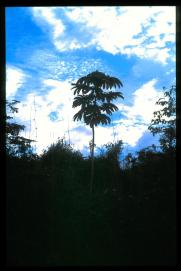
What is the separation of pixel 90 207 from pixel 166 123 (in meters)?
0.70

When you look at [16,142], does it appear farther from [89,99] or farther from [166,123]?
[166,123]

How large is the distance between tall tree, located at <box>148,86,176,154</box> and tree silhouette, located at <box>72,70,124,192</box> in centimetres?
26

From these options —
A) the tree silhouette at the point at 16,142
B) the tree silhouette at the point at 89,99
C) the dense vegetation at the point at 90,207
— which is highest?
the tree silhouette at the point at 89,99

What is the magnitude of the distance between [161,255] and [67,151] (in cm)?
85

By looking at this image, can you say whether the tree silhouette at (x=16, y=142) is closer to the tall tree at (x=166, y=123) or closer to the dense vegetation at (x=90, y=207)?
the dense vegetation at (x=90, y=207)

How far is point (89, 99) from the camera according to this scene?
6.93 ft

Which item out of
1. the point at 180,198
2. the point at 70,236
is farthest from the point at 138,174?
the point at 180,198

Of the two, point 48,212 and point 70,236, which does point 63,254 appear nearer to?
point 70,236

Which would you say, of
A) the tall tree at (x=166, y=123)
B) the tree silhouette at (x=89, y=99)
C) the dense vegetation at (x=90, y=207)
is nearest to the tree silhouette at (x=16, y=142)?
the dense vegetation at (x=90, y=207)

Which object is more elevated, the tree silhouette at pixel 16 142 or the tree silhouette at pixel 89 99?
the tree silhouette at pixel 89 99

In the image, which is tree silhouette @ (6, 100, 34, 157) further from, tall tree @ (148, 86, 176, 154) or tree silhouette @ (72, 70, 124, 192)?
tall tree @ (148, 86, 176, 154)

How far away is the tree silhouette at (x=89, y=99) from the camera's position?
79.7 inches

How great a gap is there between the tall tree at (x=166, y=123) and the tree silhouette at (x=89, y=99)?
10.1 inches

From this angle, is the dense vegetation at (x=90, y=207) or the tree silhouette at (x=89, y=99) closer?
the dense vegetation at (x=90, y=207)
